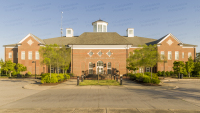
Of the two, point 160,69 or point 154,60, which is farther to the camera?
point 160,69

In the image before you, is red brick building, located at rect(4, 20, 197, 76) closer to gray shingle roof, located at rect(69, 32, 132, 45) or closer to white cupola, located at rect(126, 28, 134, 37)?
gray shingle roof, located at rect(69, 32, 132, 45)

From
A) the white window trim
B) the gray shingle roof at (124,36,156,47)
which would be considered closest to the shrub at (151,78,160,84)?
the gray shingle roof at (124,36,156,47)

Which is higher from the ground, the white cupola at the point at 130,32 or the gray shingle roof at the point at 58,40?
the white cupola at the point at 130,32

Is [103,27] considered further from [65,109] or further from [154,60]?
[65,109]

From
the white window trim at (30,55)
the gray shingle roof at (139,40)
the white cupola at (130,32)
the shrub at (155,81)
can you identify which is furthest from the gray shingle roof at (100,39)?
the shrub at (155,81)

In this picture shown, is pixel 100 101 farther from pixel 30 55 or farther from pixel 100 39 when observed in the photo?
pixel 30 55

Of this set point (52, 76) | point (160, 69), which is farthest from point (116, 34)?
point (52, 76)

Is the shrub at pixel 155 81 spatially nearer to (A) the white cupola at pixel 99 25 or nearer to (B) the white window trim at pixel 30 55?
(A) the white cupola at pixel 99 25

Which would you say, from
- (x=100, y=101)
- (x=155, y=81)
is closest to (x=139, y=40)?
(x=155, y=81)

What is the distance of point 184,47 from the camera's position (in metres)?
37.2

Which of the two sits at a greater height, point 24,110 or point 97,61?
point 97,61

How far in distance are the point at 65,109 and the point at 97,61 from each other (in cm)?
2523

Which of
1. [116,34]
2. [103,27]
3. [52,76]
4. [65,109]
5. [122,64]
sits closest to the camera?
[65,109]

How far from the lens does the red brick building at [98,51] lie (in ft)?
106
